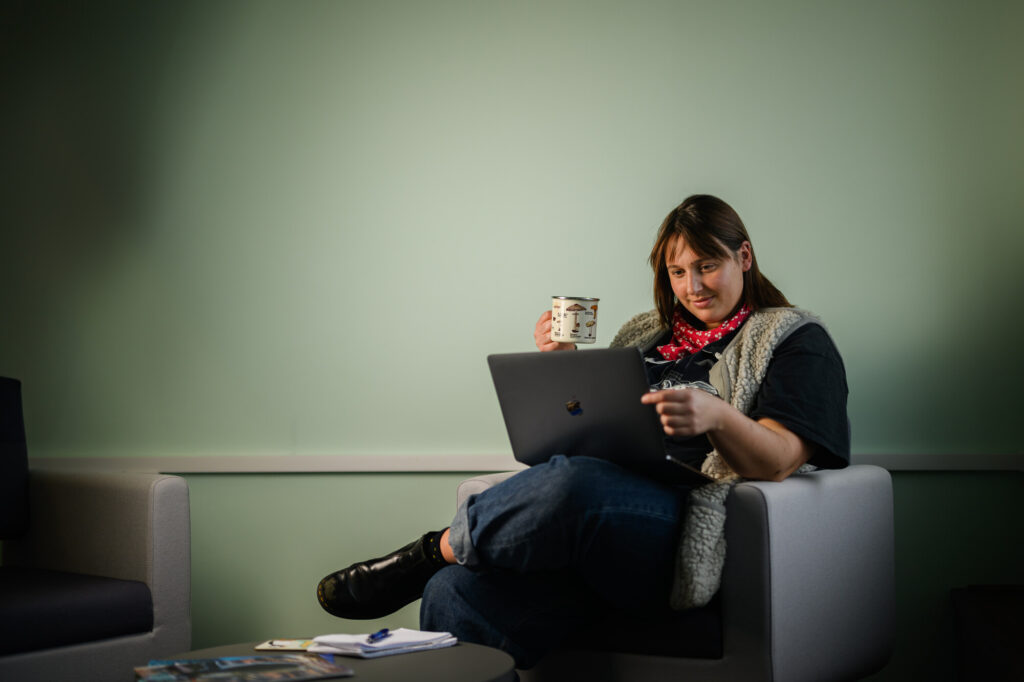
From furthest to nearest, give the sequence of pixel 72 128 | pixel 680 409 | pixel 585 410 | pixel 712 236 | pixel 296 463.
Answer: pixel 72 128
pixel 296 463
pixel 712 236
pixel 585 410
pixel 680 409

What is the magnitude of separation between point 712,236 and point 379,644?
1.06 m

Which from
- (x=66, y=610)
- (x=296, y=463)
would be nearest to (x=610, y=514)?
(x=66, y=610)

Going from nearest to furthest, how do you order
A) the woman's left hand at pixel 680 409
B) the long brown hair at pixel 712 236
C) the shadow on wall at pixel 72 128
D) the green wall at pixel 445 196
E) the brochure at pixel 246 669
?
the brochure at pixel 246 669, the woman's left hand at pixel 680 409, the long brown hair at pixel 712 236, the green wall at pixel 445 196, the shadow on wall at pixel 72 128

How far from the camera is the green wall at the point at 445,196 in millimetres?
2092

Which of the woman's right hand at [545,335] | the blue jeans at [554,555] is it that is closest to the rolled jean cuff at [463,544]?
the blue jeans at [554,555]

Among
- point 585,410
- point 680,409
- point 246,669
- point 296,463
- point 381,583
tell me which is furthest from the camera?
point 296,463

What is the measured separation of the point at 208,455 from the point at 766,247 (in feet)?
5.35

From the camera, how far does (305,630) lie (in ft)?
7.63

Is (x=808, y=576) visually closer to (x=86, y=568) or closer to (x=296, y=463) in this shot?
(x=296, y=463)

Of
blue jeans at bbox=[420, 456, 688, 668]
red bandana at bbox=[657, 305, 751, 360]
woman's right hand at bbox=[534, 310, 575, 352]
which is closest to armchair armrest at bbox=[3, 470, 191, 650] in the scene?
blue jeans at bbox=[420, 456, 688, 668]

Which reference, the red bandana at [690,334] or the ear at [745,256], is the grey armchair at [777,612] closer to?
the red bandana at [690,334]

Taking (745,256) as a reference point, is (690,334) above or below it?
below

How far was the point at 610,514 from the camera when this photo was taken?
139cm

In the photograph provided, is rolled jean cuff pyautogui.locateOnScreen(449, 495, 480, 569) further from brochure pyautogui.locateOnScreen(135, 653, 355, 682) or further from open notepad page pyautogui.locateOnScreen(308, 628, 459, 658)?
brochure pyautogui.locateOnScreen(135, 653, 355, 682)
